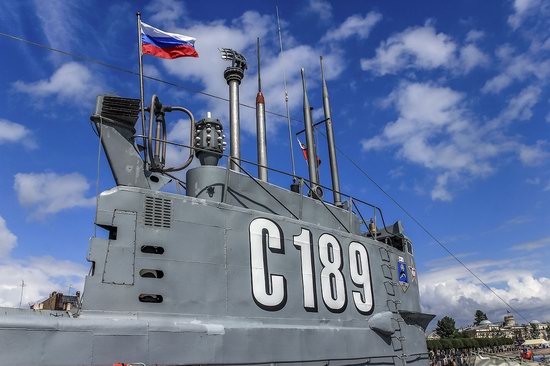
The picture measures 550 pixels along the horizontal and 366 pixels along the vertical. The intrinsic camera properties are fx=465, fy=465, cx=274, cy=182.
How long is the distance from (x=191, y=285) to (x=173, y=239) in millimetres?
738

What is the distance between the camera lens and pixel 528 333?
584ft

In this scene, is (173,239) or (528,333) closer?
(173,239)

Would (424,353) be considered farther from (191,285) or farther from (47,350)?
(47,350)

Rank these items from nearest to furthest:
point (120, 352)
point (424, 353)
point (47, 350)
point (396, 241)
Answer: point (47, 350) < point (120, 352) < point (424, 353) < point (396, 241)

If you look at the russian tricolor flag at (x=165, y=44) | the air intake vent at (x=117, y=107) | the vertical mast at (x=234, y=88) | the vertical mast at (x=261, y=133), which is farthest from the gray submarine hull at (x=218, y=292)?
the russian tricolor flag at (x=165, y=44)

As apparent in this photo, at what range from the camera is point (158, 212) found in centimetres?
706

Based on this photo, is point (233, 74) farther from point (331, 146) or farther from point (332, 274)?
point (332, 274)

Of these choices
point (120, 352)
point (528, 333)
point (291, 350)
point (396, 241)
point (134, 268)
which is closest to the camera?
point (120, 352)

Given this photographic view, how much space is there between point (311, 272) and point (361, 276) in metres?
1.66

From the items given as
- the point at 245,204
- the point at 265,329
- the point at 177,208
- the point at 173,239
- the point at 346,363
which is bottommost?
the point at 346,363

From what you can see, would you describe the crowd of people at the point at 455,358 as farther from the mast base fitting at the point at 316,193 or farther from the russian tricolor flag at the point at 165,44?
the russian tricolor flag at the point at 165,44

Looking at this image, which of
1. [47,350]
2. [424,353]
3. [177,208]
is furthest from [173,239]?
[424,353]

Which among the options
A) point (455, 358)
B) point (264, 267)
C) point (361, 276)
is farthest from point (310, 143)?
point (455, 358)

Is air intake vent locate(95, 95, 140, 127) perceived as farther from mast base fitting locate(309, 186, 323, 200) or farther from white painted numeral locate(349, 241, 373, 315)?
white painted numeral locate(349, 241, 373, 315)
